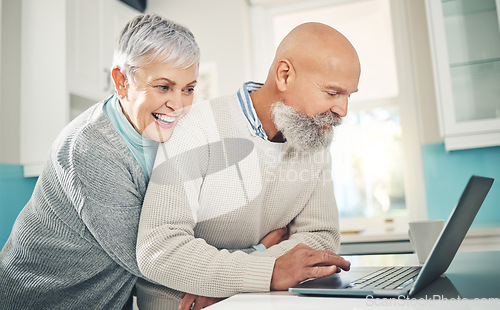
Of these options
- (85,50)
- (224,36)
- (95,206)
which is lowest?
(95,206)

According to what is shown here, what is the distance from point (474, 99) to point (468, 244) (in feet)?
2.98

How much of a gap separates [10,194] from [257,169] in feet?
6.35

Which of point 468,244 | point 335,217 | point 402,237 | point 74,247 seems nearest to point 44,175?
point 74,247

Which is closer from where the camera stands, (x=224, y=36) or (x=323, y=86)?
(x=323, y=86)

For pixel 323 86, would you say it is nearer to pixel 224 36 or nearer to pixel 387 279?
pixel 387 279

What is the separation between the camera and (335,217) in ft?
4.31

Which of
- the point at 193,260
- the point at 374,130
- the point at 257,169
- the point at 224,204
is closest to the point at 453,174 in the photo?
the point at 374,130

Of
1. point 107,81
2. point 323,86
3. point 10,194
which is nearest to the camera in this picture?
point 323,86

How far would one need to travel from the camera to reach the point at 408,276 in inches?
34.3

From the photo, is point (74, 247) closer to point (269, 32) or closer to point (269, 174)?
point (269, 174)

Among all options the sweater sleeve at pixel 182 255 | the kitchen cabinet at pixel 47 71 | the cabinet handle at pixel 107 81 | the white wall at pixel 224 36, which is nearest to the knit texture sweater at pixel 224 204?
the sweater sleeve at pixel 182 255

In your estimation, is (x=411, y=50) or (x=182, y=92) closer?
(x=182, y=92)

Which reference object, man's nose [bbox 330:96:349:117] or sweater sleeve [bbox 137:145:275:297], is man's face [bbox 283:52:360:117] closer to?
man's nose [bbox 330:96:349:117]

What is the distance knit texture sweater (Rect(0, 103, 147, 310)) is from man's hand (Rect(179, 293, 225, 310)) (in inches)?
7.1
